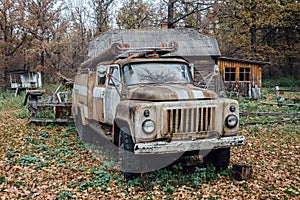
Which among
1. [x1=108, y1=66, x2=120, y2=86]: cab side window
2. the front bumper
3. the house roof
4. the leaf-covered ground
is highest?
the house roof

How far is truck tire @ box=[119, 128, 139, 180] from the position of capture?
217 inches

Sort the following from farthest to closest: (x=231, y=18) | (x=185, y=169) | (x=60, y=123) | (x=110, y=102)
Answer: (x=231, y=18) → (x=60, y=123) → (x=110, y=102) → (x=185, y=169)

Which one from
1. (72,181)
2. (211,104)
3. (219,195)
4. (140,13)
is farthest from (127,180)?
(140,13)

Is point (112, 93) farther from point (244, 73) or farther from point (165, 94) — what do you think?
point (244, 73)

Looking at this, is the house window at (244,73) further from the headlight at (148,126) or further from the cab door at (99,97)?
the headlight at (148,126)

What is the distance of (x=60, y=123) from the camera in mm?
11281

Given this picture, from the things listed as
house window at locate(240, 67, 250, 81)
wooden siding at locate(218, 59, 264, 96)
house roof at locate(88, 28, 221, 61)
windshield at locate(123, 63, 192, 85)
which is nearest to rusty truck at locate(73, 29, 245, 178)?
windshield at locate(123, 63, 192, 85)

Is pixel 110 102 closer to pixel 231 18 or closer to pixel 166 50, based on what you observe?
pixel 166 50

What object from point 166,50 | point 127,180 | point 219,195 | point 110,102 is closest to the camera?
point 219,195

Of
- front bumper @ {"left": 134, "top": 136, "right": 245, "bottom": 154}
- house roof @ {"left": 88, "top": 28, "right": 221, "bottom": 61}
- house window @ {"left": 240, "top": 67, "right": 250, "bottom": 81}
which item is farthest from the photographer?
house window @ {"left": 240, "top": 67, "right": 250, "bottom": 81}

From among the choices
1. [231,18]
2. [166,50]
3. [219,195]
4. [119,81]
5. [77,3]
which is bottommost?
[219,195]

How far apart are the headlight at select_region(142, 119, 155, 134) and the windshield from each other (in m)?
1.44

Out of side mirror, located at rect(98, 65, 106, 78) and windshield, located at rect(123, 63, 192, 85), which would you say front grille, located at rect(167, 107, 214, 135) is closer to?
windshield, located at rect(123, 63, 192, 85)

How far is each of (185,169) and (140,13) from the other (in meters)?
27.7
